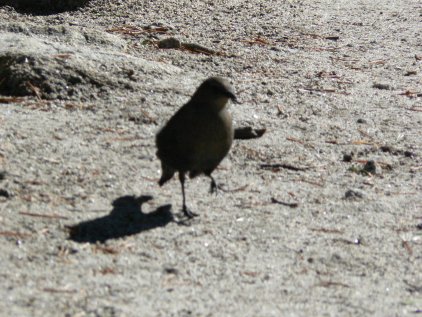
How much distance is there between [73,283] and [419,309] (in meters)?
1.75

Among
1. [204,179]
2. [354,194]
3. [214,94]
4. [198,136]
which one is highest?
[214,94]

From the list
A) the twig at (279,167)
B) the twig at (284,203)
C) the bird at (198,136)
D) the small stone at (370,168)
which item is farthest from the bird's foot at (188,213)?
the small stone at (370,168)

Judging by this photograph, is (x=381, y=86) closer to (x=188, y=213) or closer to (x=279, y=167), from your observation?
(x=279, y=167)

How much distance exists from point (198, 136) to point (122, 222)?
707mm

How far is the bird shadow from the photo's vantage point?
5434 mm

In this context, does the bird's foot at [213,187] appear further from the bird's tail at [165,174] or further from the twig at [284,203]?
the twig at [284,203]

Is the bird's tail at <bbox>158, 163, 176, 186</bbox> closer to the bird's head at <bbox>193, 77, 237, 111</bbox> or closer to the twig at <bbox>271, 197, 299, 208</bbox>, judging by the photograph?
the bird's head at <bbox>193, 77, 237, 111</bbox>

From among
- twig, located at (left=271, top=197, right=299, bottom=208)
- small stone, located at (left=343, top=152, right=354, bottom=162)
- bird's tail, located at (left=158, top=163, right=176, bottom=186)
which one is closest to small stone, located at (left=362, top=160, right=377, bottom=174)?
small stone, located at (left=343, top=152, right=354, bottom=162)

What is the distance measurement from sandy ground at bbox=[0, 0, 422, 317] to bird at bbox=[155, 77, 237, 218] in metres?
0.26

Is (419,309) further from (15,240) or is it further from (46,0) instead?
(46,0)

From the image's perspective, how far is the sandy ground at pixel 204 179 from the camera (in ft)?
16.2

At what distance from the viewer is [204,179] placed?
655 centimetres

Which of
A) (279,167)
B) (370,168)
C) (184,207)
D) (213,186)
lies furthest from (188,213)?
(370,168)

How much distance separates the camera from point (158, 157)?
6.19 m
